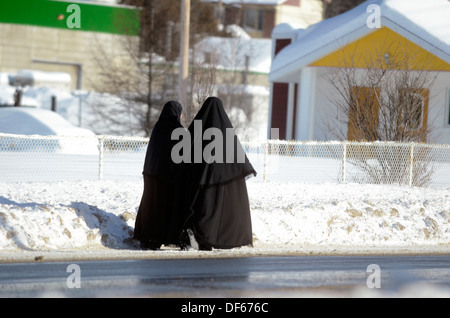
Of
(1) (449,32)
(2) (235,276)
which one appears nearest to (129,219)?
(2) (235,276)


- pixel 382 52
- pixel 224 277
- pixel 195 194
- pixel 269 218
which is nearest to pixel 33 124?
pixel 382 52

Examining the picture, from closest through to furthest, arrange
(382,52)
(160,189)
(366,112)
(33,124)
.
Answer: (160,189)
(366,112)
(382,52)
(33,124)

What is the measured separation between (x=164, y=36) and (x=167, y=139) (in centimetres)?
2829

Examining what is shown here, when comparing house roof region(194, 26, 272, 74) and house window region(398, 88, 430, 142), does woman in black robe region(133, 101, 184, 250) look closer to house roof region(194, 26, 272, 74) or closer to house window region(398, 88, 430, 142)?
house window region(398, 88, 430, 142)

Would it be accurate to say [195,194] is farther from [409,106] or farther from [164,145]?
[409,106]

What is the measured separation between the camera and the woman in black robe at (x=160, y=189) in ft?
39.0

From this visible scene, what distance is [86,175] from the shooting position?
59.2ft

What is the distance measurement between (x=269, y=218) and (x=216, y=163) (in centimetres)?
231

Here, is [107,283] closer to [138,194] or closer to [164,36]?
[138,194]

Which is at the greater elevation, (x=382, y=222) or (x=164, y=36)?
(x=164, y=36)

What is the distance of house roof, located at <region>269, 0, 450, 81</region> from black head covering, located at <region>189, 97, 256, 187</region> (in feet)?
46.2

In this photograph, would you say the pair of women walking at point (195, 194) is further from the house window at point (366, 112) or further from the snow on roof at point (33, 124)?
the snow on roof at point (33, 124)

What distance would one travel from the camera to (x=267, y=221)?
13.6 m

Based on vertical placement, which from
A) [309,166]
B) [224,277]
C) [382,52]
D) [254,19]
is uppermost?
[254,19]
